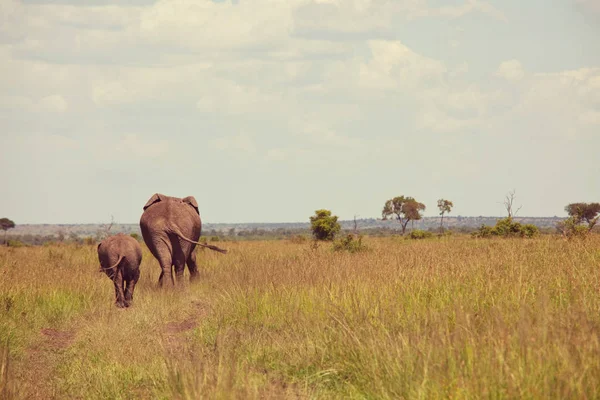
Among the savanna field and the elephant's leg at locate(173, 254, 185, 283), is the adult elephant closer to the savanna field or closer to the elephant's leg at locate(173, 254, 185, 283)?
the elephant's leg at locate(173, 254, 185, 283)

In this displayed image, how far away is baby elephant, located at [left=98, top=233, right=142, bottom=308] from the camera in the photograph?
38.5 feet

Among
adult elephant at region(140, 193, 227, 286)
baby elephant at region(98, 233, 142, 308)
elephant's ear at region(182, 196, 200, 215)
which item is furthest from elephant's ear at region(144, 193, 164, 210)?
baby elephant at region(98, 233, 142, 308)

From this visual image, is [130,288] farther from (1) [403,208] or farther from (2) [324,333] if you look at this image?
(1) [403,208]

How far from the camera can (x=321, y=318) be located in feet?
25.3

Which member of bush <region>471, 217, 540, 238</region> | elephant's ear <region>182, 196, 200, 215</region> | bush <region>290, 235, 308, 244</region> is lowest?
bush <region>290, 235, 308, 244</region>

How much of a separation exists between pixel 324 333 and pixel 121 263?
6242 mm

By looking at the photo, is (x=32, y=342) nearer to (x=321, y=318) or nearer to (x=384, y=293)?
(x=321, y=318)

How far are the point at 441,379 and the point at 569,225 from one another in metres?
17.3

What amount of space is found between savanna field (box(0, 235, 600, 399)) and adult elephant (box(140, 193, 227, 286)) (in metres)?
0.74

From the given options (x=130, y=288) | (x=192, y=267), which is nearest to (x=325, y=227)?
(x=192, y=267)

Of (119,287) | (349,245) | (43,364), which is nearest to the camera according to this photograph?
(43,364)

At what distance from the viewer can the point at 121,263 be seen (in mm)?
11758

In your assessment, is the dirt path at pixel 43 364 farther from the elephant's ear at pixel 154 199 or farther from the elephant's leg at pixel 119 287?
the elephant's ear at pixel 154 199

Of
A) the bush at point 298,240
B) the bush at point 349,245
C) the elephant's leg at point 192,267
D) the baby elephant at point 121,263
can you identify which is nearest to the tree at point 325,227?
the bush at point 298,240
